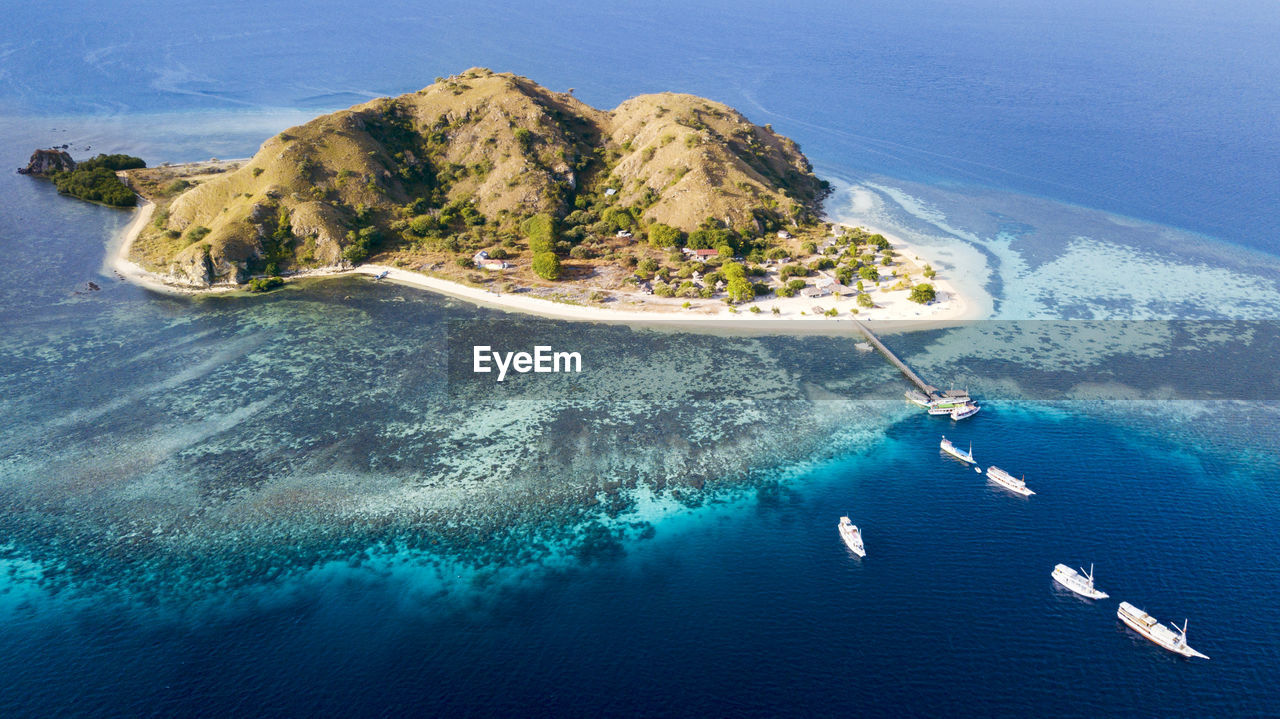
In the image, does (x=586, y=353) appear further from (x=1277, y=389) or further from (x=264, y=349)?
(x=1277, y=389)

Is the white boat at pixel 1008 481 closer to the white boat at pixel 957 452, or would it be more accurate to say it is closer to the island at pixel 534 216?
the white boat at pixel 957 452

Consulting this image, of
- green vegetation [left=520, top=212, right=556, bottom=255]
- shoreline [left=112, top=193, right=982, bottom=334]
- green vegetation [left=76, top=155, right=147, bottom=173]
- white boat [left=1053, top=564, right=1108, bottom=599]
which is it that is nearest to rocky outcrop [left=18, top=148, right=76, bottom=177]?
green vegetation [left=76, top=155, right=147, bottom=173]

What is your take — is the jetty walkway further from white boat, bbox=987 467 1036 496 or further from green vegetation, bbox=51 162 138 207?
green vegetation, bbox=51 162 138 207

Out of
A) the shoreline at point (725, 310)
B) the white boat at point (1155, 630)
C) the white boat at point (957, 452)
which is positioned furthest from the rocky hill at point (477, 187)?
the white boat at point (1155, 630)

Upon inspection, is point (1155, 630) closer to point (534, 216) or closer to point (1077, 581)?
point (1077, 581)

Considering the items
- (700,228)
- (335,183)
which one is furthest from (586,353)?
(335,183)

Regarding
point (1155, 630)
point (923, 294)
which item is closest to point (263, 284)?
point (923, 294)
